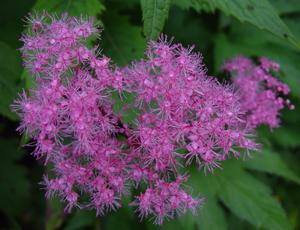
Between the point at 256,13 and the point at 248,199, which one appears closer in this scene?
the point at 256,13

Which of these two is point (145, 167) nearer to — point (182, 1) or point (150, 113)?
point (150, 113)

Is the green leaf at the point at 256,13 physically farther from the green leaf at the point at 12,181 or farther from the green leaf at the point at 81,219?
the green leaf at the point at 12,181

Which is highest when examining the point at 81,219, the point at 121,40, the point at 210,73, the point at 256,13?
the point at 256,13

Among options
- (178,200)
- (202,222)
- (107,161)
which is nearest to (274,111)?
(202,222)

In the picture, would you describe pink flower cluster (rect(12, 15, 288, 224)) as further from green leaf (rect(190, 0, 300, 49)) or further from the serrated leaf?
the serrated leaf

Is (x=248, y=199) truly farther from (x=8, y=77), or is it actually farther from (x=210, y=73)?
(x=8, y=77)

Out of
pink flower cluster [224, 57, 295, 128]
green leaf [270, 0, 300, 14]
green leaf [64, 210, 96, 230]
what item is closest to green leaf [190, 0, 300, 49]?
pink flower cluster [224, 57, 295, 128]

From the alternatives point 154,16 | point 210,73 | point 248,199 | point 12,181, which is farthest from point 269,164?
point 12,181
